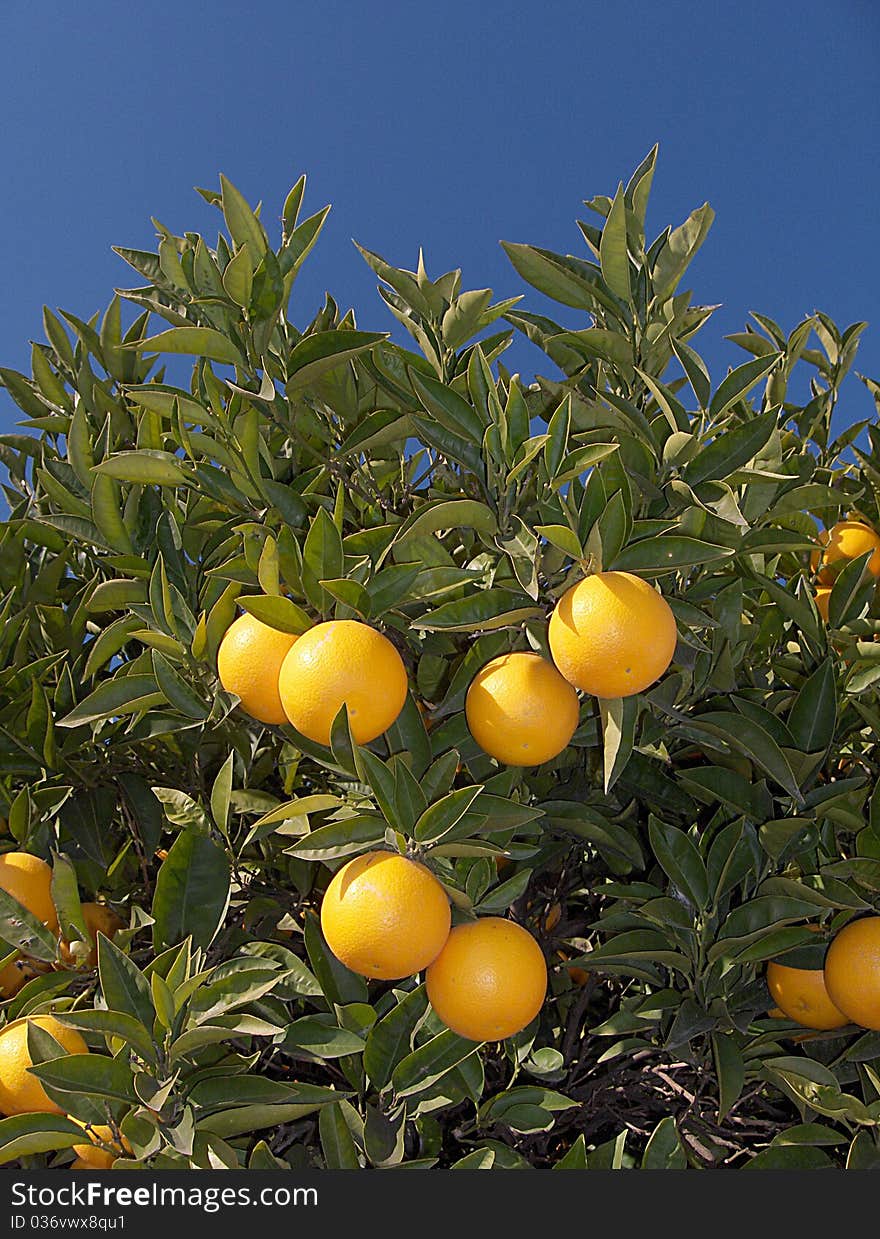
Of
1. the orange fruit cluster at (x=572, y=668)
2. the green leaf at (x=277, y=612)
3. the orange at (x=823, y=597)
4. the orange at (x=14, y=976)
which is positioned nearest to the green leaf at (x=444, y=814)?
the orange fruit cluster at (x=572, y=668)

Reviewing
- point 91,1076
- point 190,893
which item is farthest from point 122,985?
point 190,893

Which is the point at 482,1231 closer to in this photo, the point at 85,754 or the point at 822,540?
the point at 85,754

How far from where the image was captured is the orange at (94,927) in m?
1.75

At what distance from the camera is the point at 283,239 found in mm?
1735

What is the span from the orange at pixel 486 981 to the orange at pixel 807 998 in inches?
19.1

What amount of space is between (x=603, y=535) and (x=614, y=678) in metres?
0.21

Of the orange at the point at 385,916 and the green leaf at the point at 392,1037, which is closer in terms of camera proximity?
the orange at the point at 385,916

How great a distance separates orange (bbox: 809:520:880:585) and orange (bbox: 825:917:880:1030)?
2.83 feet

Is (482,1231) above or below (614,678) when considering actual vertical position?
below

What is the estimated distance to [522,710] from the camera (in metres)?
1.38

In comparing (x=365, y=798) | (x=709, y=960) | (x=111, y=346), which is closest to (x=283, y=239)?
(x=111, y=346)

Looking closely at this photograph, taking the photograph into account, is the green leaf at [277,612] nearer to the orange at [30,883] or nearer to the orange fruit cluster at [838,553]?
the orange at [30,883]

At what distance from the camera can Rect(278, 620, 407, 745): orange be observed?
1.33m

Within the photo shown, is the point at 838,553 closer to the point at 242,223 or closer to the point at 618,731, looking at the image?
the point at 618,731
